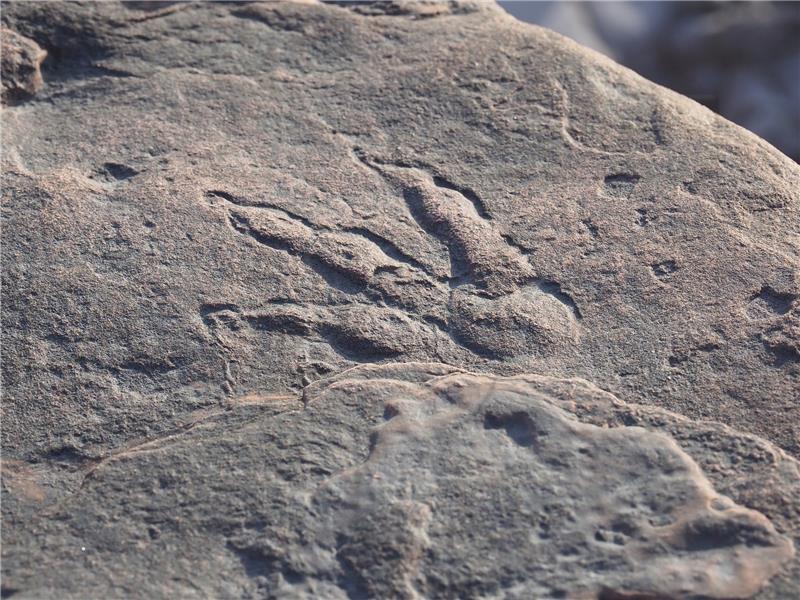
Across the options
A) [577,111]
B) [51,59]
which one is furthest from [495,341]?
[51,59]

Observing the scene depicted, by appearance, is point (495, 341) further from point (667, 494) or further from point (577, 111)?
point (577, 111)

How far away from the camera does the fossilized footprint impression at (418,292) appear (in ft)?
4.63

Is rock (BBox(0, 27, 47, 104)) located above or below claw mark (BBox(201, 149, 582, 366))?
above

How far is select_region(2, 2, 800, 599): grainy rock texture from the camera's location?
1176 millimetres

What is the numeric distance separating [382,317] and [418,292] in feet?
0.22

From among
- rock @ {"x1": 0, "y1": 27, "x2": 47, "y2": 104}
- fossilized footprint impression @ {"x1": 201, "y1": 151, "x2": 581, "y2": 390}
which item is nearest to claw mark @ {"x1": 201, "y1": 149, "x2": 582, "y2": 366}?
fossilized footprint impression @ {"x1": 201, "y1": 151, "x2": 581, "y2": 390}

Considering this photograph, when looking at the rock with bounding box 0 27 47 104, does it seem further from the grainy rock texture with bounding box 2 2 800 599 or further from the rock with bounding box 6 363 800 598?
the rock with bounding box 6 363 800 598

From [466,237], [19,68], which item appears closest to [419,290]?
[466,237]

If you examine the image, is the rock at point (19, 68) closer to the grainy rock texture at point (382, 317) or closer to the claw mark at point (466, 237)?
the grainy rock texture at point (382, 317)

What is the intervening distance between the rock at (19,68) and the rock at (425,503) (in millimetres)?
808

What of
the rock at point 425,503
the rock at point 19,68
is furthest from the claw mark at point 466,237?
the rock at point 19,68

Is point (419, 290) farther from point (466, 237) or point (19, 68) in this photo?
point (19, 68)

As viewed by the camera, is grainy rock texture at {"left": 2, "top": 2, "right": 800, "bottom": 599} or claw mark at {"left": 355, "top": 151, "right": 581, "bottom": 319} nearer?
grainy rock texture at {"left": 2, "top": 2, "right": 800, "bottom": 599}

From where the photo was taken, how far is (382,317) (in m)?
1.44
